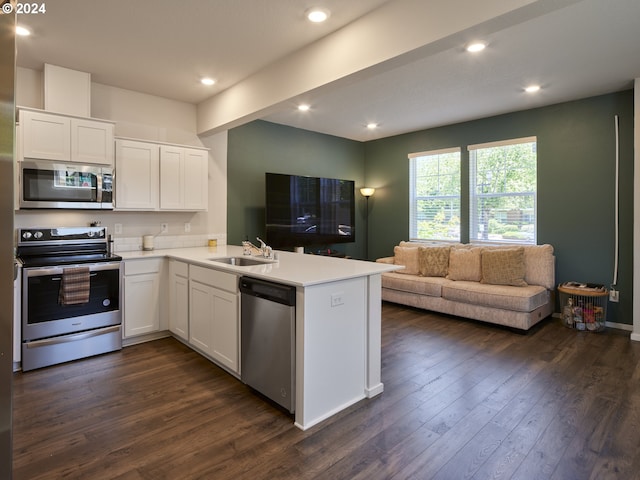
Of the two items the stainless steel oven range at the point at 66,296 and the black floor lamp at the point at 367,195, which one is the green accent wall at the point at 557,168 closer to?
the black floor lamp at the point at 367,195

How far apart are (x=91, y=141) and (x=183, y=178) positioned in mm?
940

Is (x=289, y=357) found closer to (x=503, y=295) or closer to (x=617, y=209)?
(x=503, y=295)

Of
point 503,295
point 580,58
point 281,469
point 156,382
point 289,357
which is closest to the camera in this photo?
point 281,469

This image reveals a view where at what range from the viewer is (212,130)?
4344mm

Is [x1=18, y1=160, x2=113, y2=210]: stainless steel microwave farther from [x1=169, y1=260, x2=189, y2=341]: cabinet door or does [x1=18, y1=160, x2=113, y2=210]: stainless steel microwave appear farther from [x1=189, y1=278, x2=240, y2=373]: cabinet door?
[x1=189, y1=278, x2=240, y2=373]: cabinet door

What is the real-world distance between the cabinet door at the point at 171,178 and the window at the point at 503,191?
387 centimetres

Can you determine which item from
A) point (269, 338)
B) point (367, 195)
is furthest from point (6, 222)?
point (367, 195)

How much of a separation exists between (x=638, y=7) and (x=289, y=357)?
3.17 m

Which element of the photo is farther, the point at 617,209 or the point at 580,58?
the point at 617,209

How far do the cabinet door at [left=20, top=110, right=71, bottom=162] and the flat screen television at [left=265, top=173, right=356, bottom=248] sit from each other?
2.26 metres

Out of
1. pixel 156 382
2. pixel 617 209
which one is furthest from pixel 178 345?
pixel 617 209

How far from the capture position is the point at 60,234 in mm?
3365

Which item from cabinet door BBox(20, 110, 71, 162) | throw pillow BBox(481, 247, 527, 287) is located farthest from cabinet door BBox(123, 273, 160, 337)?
throw pillow BBox(481, 247, 527, 287)

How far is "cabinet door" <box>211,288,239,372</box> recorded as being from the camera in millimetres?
2756
